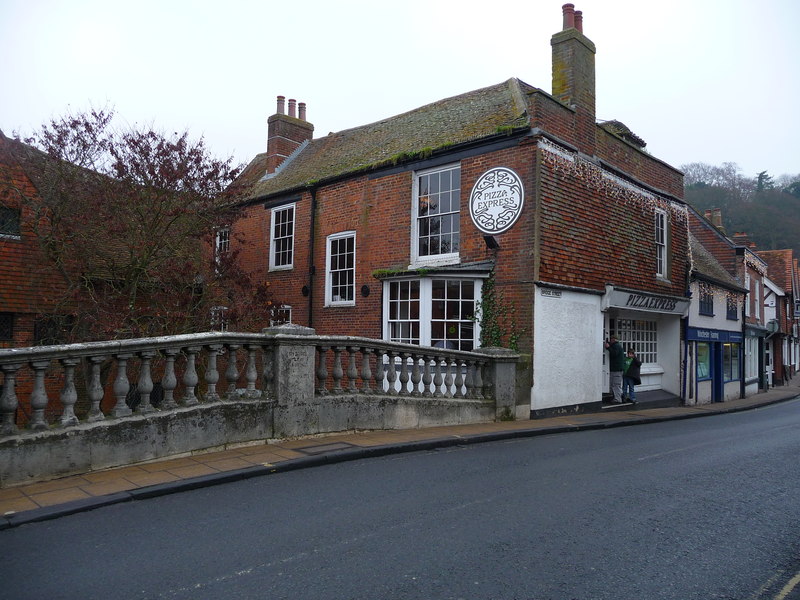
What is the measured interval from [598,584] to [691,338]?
16.5 meters

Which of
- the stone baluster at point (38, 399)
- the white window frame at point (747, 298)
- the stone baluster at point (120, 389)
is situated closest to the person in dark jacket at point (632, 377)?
the stone baluster at point (120, 389)

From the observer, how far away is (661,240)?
16.6m

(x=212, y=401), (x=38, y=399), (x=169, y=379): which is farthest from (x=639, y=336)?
(x=38, y=399)

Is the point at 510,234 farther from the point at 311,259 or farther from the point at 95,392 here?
the point at 95,392

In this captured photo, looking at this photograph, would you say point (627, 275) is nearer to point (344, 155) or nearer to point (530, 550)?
point (344, 155)

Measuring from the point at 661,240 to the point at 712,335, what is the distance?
550cm

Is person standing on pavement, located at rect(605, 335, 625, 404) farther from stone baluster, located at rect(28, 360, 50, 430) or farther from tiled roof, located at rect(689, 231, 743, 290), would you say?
stone baluster, located at rect(28, 360, 50, 430)

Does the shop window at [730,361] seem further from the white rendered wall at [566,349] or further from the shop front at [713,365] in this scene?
the white rendered wall at [566,349]

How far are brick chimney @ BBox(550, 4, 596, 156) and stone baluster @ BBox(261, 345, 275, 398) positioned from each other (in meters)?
9.13

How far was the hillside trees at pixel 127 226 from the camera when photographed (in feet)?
35.2

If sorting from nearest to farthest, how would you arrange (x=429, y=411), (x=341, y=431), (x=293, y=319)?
(x=341, y=431) → (x=429, y=411) → (x=293, y=319)

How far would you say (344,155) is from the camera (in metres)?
17.4

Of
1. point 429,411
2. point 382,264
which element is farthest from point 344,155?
point 429,411

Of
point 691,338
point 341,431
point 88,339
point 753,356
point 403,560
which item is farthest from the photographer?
point 753,356
